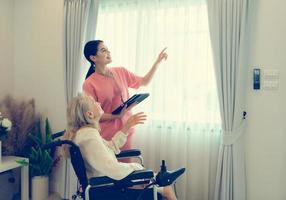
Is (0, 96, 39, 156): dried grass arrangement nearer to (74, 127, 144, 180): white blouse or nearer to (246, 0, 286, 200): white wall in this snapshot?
(74, 127, 144, 180): white blouse

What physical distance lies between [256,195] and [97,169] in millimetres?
1454

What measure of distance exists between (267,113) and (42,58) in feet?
7.87

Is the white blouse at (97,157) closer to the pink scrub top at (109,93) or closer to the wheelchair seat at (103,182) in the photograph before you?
the wheelchair seat at (103,182)

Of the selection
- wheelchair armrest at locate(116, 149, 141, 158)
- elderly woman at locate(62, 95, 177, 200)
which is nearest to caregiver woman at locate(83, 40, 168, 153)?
wheelchair armrest at locate(116, 149, 141, 158)

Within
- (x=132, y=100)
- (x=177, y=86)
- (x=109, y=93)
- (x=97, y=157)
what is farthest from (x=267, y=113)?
(x=97, y=157)

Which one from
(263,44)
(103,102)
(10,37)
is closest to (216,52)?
(263,44)

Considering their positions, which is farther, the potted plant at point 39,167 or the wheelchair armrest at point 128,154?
the potted plant at point 39,167

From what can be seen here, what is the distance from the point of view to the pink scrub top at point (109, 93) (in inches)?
108

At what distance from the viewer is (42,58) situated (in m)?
3.67

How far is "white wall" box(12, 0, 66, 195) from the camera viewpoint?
3.57m

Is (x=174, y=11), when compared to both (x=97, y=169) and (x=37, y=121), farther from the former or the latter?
(x=37, y=121)

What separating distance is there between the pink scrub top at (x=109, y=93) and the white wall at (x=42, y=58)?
0.91m

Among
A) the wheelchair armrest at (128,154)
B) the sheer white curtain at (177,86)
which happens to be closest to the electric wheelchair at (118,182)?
the wheelchair armrest at (128,154)

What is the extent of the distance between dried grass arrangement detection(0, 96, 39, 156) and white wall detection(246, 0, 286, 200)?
7.27 ft
